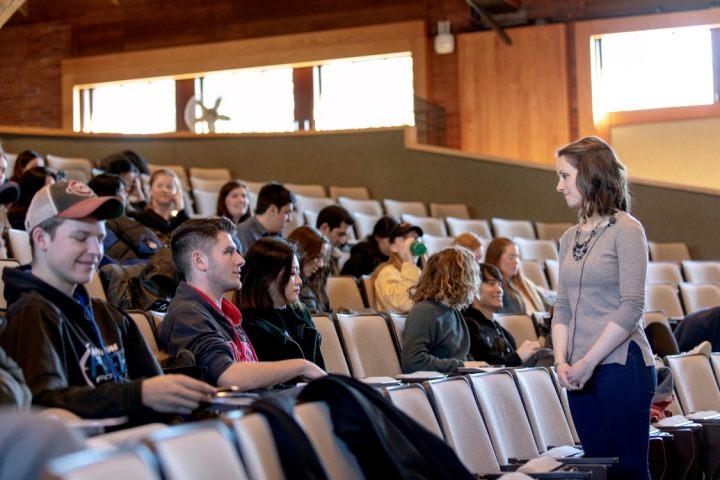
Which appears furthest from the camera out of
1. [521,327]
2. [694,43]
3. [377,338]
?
[694,43]

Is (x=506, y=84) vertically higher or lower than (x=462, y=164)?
higher

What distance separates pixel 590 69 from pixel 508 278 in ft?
17.0

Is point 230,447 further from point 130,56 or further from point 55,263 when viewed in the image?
point 130,56

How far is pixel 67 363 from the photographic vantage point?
1640mm

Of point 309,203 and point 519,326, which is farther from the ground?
point 309,203

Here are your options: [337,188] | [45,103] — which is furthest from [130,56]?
[337,188]

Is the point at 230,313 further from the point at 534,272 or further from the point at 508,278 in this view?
the point at 534,272

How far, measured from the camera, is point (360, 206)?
22.9 feet

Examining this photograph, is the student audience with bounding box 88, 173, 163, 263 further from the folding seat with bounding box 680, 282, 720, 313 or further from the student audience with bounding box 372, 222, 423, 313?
the folding seat with bounding box 680, 282, 720, 313

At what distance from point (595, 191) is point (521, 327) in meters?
2.12

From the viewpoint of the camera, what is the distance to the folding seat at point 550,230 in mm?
7270

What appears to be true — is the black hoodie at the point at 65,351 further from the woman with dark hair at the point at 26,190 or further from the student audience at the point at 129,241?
the woman with dark hair at the point at 26,190

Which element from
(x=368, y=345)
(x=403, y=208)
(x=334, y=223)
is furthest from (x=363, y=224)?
(x=368, y=345)

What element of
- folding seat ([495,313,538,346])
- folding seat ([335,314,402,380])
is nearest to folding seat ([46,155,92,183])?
folding seat ([495,313,538,346])
